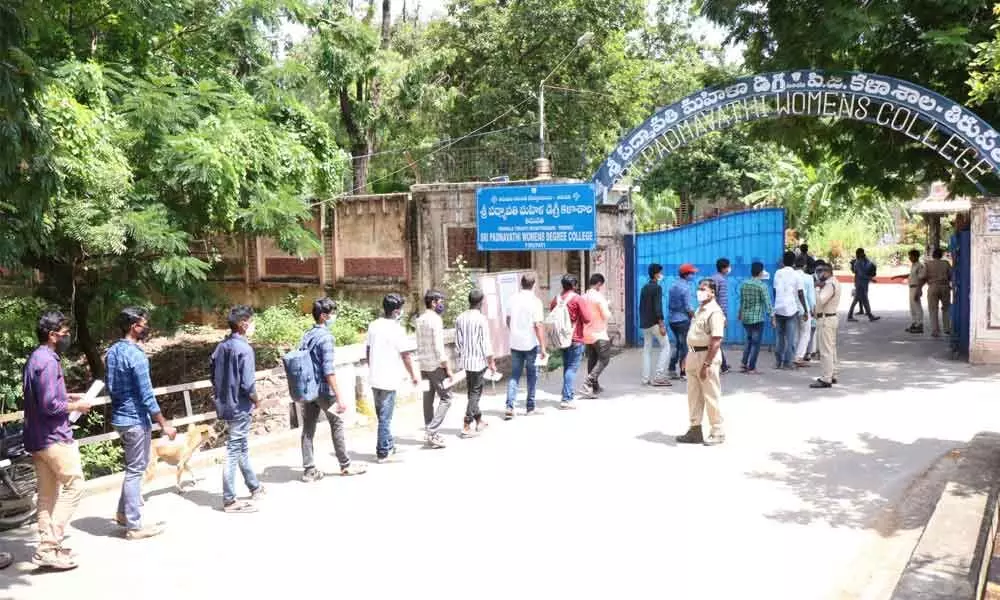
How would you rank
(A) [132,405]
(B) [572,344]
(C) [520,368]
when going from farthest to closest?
(B) [572,344] → (C) [520,368] → (A) [132,405]

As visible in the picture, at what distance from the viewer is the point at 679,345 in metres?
12.1

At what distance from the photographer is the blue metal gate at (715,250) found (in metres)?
14.0

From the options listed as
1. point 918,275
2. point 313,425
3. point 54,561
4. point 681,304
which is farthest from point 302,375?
point 918,275

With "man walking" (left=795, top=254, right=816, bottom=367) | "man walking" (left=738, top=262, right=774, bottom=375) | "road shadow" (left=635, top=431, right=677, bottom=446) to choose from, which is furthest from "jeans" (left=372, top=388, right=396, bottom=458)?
"man walking" (left=795, top=254, right=816, bottom=367)

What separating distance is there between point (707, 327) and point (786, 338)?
4863mm

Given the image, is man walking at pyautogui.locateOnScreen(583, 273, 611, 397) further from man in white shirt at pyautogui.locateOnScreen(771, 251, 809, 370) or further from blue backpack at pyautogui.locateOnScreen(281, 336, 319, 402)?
blue backpack at pyautogui.locateOnScreen(281, 336, 319, 402)

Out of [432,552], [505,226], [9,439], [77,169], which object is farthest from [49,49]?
[432,552]

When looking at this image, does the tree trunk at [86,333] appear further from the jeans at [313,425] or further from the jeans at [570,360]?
the jeans at [570,360]

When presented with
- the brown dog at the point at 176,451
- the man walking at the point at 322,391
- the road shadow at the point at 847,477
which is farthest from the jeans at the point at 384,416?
the road shadow at the point at 847,477

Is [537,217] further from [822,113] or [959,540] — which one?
[959,540]

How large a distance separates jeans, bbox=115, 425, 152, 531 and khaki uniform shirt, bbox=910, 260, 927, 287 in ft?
44.4

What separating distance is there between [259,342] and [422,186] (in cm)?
474

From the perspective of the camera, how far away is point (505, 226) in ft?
49.6

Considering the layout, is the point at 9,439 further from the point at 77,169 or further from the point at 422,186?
the point at 422,186
